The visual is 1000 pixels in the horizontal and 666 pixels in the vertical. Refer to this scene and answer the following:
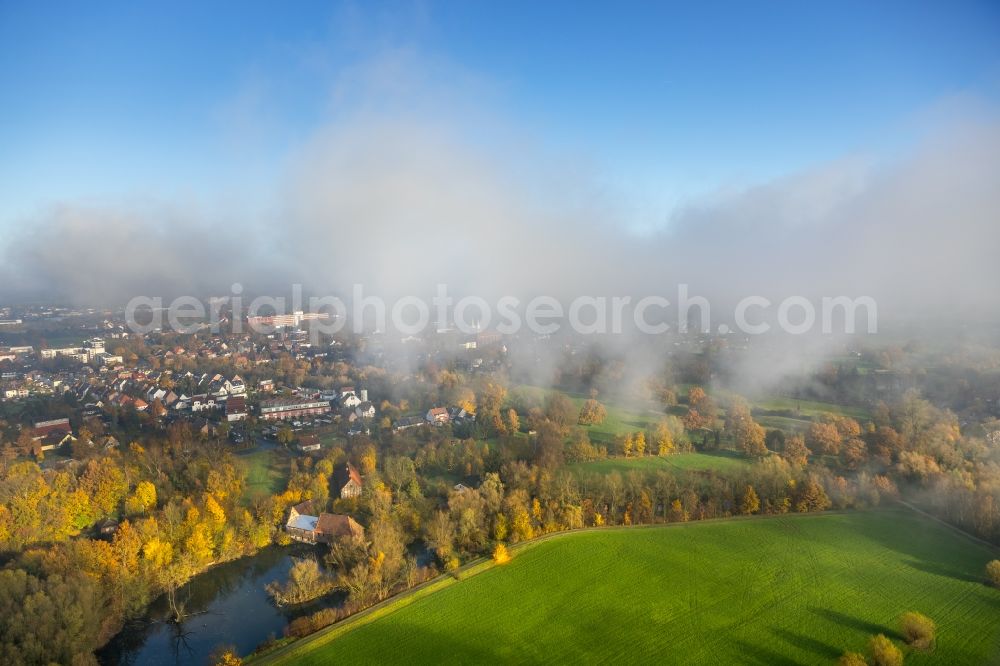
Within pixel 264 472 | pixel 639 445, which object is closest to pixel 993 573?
pixel 639 445

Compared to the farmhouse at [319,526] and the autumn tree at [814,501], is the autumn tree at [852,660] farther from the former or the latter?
the farmhouse at [319,526]

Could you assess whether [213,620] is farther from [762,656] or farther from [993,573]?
[993,573]

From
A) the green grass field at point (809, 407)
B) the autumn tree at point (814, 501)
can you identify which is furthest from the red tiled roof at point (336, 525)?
the green grass field at point (809, 407)

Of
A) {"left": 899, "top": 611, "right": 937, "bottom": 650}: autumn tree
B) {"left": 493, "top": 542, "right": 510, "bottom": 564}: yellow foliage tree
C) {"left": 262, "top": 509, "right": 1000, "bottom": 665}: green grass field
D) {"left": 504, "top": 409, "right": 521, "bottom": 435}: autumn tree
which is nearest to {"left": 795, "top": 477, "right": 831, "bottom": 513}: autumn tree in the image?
{"left": 262, "top": 509, "right": 1000, "bottom": 665}: green grass field

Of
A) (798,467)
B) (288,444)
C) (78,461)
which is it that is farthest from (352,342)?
(798,467)

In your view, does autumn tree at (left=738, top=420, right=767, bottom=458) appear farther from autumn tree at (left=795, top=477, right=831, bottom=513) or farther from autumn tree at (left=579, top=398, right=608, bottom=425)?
autumn tree at (left=579, top=398, right=608, bottom=425)

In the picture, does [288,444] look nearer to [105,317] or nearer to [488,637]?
[488,637]
